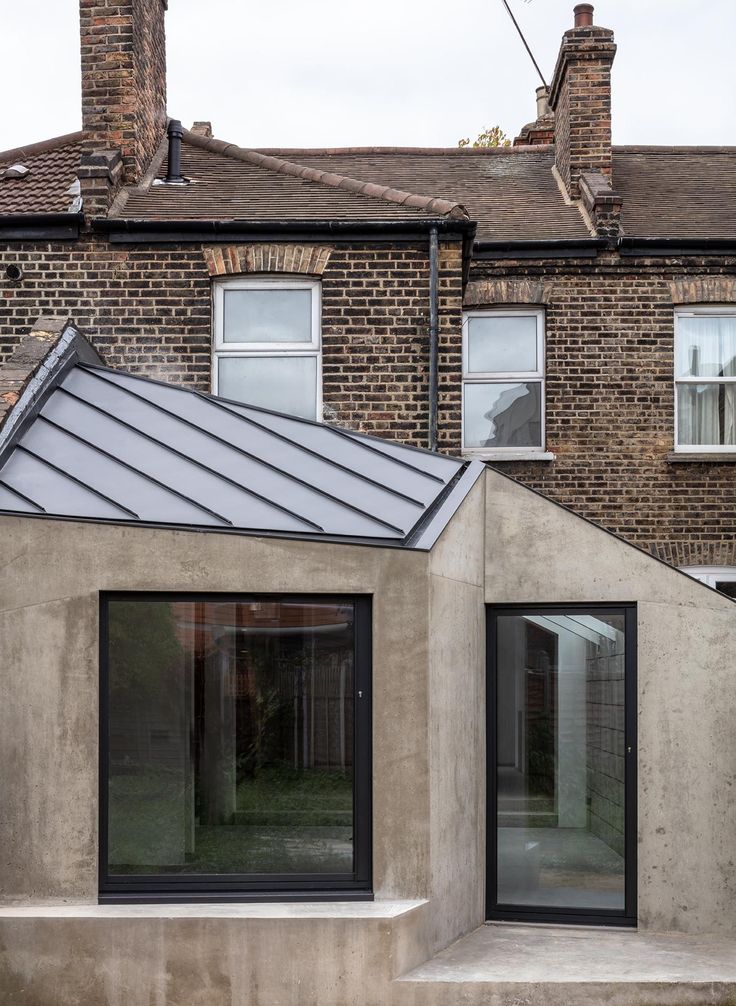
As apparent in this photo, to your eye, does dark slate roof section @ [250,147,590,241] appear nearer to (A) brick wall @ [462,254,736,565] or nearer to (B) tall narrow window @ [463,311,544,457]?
(A) brick wall @ [462,254,736,565]

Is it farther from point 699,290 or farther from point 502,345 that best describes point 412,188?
point 699,290

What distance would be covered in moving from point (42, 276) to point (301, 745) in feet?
22.1

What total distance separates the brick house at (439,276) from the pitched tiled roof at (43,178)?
40mm

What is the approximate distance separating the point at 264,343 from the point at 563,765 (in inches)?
228

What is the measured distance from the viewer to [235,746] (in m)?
7.28

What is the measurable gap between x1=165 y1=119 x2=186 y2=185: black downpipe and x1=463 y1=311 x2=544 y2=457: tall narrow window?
3703mm

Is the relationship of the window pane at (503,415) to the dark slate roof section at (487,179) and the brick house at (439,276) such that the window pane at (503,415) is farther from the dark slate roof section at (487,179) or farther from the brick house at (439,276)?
the dark slate roof section at (487,179)

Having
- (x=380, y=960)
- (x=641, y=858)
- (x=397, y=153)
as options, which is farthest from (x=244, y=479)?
(x=397, y=153)

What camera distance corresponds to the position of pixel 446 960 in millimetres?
7199

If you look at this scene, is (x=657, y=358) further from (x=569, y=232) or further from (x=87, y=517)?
(x=87, y=517)

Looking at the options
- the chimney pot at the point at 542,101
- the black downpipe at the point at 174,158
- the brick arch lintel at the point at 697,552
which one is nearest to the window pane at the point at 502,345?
the brick arch lintel at the point at 697,552

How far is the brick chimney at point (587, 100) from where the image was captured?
51.2ft

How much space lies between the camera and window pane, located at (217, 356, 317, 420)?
40.4 ft

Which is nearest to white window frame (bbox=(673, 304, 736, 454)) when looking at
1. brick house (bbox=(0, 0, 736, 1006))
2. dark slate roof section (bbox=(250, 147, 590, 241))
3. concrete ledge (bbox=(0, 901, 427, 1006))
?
dark slate roof section (bbox=(250, 147, 590, 241))
